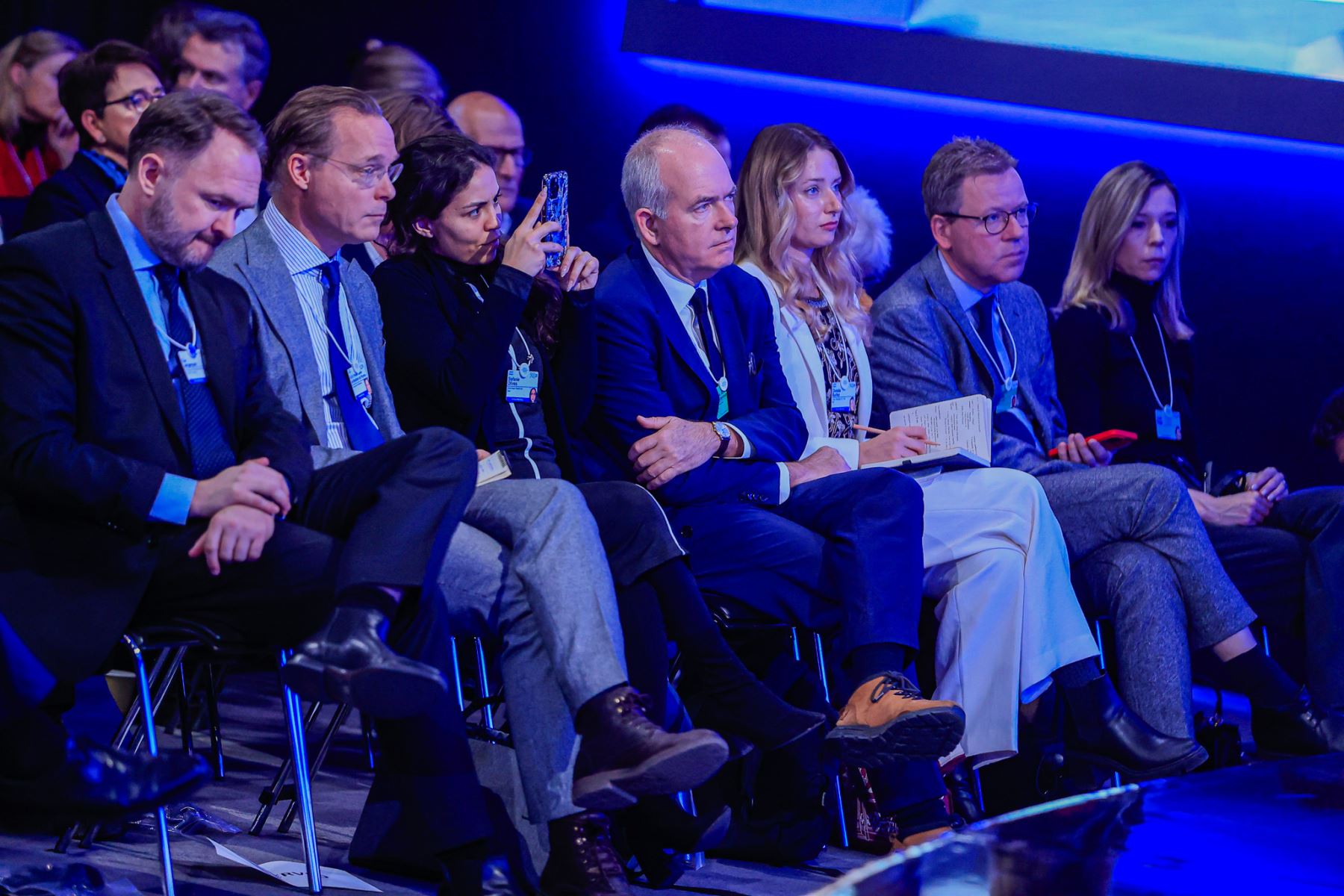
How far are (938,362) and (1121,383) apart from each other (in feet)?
→ 2.63

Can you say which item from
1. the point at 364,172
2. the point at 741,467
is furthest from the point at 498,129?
the point at 741,467

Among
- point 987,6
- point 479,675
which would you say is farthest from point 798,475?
point 987,6

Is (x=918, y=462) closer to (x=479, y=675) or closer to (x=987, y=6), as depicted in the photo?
(x=479, y=675)

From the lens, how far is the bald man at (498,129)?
202 inches

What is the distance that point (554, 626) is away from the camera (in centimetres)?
293

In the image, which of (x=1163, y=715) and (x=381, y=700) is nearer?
(x=381, y=700)

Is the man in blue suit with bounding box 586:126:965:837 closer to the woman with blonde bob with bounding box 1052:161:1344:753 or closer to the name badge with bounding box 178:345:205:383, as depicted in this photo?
the name badge with bounding box 178:345:205:383

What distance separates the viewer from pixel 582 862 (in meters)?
2.84

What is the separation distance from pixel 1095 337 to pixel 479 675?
2.32m

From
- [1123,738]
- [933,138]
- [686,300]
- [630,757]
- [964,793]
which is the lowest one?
[964,793]

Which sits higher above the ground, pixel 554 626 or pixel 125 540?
pixel 125 540

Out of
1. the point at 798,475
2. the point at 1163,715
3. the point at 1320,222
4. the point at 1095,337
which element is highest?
the point at 1320,222

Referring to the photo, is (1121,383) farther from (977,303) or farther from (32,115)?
(32,115)

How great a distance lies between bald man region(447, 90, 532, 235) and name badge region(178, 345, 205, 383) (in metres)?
2.14
